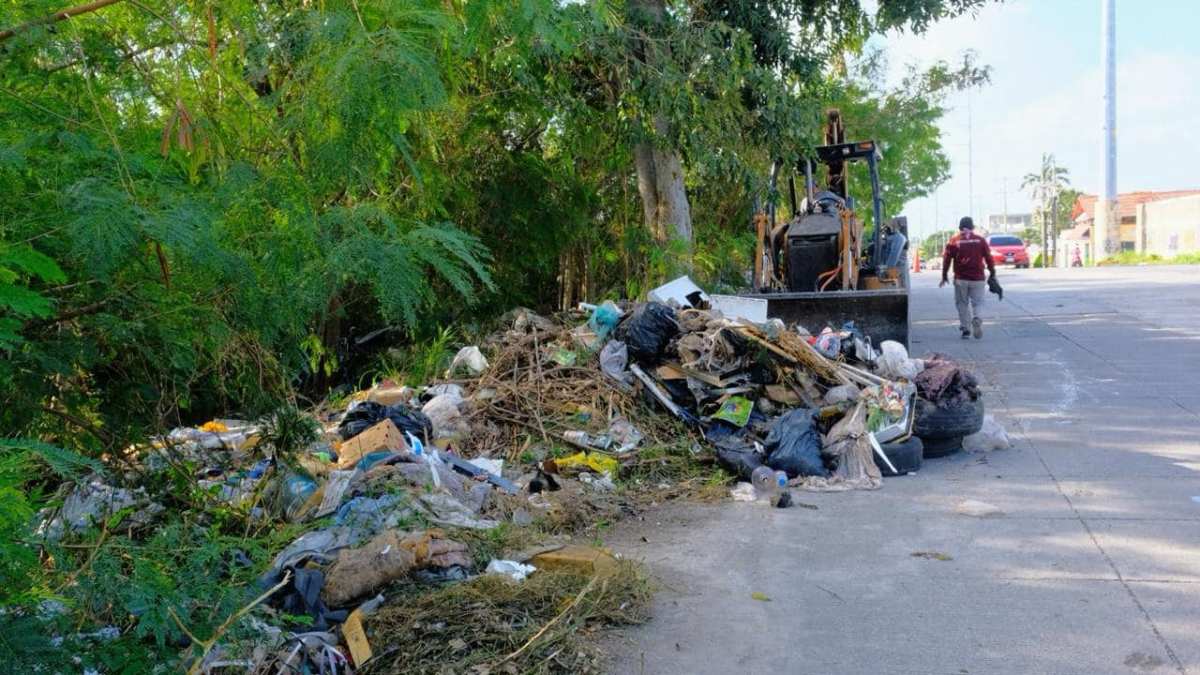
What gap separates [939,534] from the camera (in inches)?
256

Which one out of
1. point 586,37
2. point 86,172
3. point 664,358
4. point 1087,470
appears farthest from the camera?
point 586,37

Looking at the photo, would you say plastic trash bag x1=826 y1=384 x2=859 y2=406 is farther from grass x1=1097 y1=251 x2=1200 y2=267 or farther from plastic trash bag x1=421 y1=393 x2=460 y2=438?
grass x1=1097 y1=251 x2=1200 y2=267

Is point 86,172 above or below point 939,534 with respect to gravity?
above

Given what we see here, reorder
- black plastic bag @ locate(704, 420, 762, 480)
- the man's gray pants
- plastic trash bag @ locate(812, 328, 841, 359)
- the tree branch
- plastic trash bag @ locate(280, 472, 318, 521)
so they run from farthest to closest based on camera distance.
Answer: the man's gray pants, plastic trash bag @ locate(812, 328, 841, 359), black plastic bag @ locate(704, 420, 762, 480), plastic trash bag @ locate(280, 472, 318, 521), the tree branch

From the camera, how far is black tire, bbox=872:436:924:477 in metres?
8.16

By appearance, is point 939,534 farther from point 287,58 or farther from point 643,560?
point 287,58

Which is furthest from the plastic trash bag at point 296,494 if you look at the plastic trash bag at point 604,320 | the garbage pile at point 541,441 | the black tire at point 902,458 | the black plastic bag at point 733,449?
the black tire at point 902,458

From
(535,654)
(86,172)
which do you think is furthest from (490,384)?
(86,172)

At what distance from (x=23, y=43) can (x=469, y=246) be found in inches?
85.3

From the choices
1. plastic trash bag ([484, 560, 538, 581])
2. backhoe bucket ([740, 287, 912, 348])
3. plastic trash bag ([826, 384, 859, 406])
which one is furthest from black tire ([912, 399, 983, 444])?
plastic trash bag ([484, 560, 538, 581])

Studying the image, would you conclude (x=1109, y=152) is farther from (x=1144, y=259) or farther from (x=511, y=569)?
(x=511, y=569)

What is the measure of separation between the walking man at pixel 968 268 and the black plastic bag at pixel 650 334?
7.21 m

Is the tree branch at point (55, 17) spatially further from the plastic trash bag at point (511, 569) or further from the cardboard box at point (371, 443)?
the cardboard box at point (371, 443)

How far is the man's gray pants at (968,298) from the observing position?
1553cm
